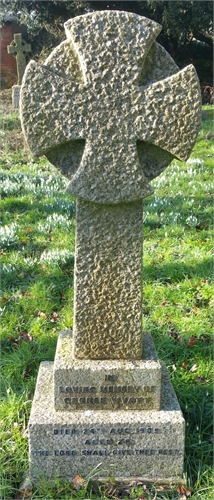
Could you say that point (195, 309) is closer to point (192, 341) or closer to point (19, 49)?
point (192, 341)

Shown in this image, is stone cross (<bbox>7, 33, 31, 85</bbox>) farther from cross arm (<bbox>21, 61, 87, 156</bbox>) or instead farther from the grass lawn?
cross arm (<bbox>21, 61, 87, 156</bbox>)

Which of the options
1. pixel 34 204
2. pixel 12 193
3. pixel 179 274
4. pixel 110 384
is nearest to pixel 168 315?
pixel 179 274

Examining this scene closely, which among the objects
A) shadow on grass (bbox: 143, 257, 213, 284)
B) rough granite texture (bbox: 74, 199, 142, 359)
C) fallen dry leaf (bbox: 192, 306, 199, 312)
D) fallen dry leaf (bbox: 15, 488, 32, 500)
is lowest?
fallen dry leaf (bbox: 15, 488, 32, 500)

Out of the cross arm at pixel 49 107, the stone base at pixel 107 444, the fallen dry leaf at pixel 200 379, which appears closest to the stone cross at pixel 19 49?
the fallen dry leaf at pixel 200 379

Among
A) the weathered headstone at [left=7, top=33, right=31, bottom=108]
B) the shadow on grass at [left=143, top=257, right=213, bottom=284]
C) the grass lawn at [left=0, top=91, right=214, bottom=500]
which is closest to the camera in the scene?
the grass lawn at [left=0, top=91, right=214, bottom=500]

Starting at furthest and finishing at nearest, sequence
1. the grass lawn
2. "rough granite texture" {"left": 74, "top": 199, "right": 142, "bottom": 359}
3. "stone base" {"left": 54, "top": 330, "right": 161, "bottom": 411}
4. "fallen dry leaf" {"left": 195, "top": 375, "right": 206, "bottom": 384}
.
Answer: "fallen dry leaf" {"left": 195, "top": 375, "right": 206, "bottom": 384} < the grass lawn < "stone base" {"left": 54, "top": 330, "right": 161, "bottom": 411} < "rough granite texture" {"left": 74, "top": 199, "right": 142, "bottom": 359}

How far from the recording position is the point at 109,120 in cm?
251

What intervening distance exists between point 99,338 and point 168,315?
64.6 inches

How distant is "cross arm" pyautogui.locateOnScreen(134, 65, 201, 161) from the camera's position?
250 cm

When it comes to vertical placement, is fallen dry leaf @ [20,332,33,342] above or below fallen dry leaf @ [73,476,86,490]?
above

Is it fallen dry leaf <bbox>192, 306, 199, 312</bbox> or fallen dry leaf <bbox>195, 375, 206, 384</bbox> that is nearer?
fallen dry leaf <bbox>195, 375, 206, 384</bbox>

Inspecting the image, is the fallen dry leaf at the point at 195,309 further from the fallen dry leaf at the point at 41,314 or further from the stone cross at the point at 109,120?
the stone cross at the point at 109,120

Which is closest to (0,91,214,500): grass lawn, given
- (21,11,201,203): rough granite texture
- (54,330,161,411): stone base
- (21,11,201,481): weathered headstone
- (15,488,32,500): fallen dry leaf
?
(15,488,32,500): fallen dry leaf

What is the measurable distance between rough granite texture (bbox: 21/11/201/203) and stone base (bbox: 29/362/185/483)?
45.8 inches
